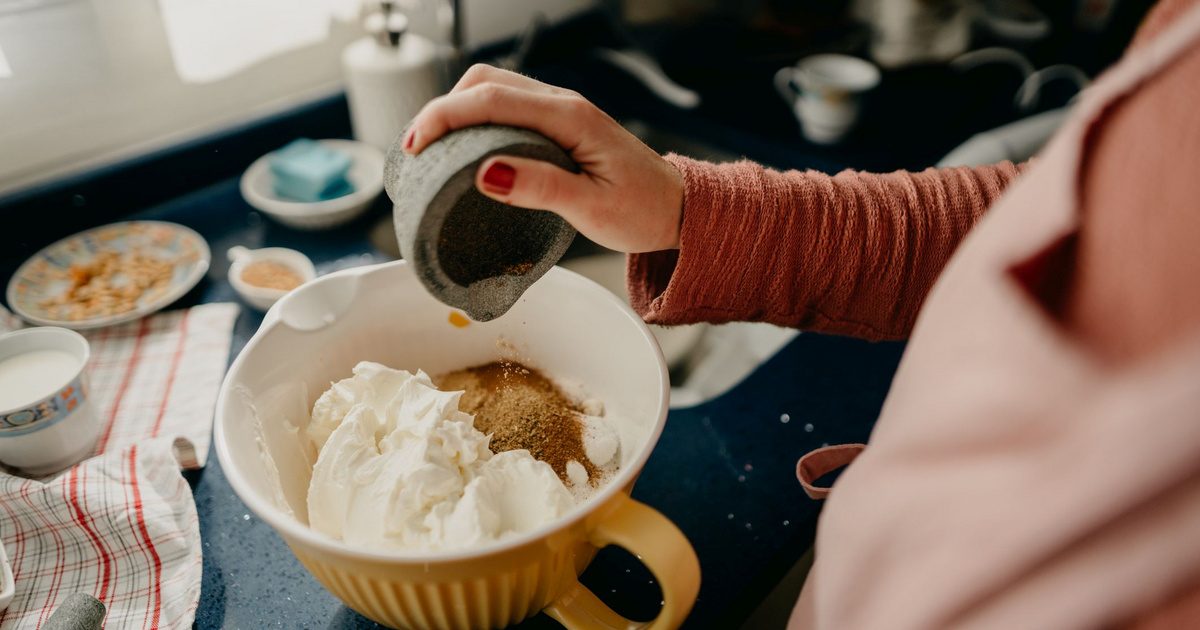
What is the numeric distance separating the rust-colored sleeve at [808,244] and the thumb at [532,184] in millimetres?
100

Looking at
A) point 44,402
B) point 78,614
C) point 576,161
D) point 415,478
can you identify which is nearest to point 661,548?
point 415,478

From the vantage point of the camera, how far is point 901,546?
312 millimetres

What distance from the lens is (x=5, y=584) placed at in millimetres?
519

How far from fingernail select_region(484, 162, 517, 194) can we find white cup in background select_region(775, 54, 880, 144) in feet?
2.66

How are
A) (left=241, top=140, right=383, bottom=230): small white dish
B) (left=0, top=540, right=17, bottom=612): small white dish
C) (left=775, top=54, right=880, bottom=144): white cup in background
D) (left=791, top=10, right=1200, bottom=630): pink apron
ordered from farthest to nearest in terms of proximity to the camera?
(left=775, top=54, right=880, bottom=144): white cup in background, (left=241, top=140, right=383, bottom=230): small white dish, (left=0, top=540, right=17, bottom=612): small white dish, (left=791, top=10, right=1200, bottom=630): pink apron

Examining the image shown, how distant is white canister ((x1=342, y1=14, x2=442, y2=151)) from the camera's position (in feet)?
3.16

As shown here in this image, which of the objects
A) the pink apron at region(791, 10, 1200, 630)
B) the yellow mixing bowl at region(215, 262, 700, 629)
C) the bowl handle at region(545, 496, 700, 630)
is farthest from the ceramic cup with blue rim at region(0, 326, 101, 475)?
the pink apron at region(791, 10, 1200, 630)

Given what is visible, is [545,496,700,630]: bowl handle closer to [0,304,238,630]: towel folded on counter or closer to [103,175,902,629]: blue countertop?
[103,175,902,629]: blue countertop

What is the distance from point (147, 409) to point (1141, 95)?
80 centimetres

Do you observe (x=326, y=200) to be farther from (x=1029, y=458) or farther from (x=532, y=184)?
(x=1029, y=458)

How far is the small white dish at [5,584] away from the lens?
1.68 ft

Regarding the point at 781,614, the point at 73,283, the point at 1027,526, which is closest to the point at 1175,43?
the point at 1027,526

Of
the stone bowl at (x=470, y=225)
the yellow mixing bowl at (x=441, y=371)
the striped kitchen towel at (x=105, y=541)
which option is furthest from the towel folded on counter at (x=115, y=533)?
the stone bowl at (x=470, y=225)

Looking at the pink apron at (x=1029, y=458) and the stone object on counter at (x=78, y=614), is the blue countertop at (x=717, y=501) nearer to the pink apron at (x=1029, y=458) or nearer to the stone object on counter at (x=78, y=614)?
the stone object on counter at (x=78, y=614)
